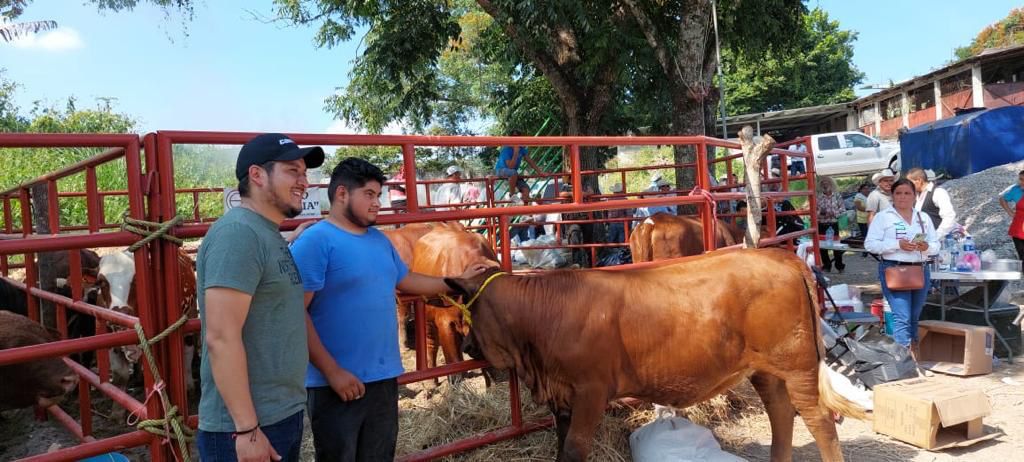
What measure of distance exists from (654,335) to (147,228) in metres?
2.33

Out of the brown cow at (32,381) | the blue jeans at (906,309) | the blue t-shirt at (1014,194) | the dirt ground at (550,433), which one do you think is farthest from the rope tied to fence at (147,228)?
the blue t-shirt at (1014,194)

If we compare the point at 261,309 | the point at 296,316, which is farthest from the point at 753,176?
the point at 261,309

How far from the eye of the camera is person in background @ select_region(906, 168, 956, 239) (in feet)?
21.5

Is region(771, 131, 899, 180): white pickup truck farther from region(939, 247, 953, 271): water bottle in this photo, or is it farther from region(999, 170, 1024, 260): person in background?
region(939, 247, 953, 271): water bottle

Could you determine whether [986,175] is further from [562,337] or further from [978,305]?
[562,337]

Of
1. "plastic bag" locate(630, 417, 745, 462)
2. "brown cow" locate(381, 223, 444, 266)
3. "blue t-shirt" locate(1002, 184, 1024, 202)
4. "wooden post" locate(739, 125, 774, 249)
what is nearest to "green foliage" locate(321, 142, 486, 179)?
"brown cow" locate(381, 223, 444, 266)

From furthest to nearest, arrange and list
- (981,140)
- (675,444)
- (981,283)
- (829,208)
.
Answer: (981,140) → (829,208) → (981,283) → (675,444)

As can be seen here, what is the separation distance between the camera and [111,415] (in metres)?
4.98

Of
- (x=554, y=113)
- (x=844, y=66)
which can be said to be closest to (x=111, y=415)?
(x=554, y=113)

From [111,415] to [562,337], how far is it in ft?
12.4

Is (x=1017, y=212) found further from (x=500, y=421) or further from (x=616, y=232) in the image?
(x=500, y=421)

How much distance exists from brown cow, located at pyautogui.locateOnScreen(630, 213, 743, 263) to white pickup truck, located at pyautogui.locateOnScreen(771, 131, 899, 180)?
17.0 m

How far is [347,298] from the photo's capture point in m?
2.62

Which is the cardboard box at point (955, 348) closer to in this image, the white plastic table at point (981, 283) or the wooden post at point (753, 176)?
the white plastic table at point (981, 283)
